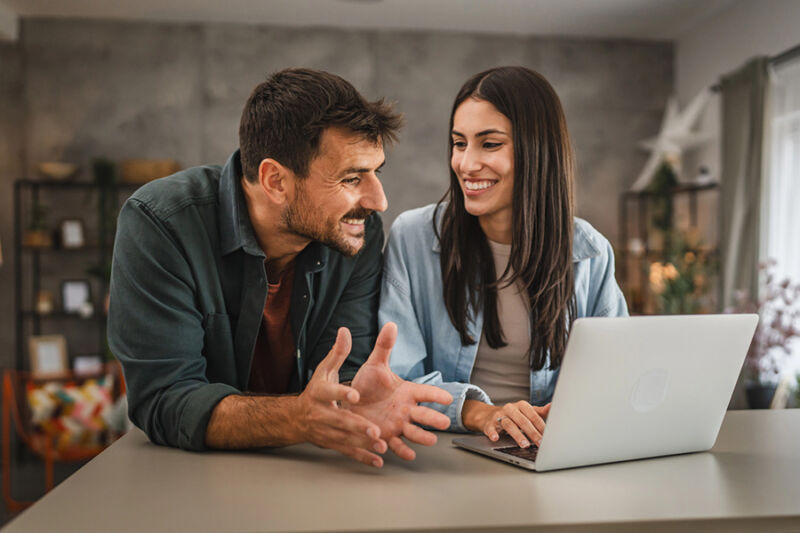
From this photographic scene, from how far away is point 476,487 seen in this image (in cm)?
98

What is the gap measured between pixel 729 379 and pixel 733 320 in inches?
4.7

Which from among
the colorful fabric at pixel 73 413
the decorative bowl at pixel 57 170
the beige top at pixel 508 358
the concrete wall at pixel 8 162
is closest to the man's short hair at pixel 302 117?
the beige top at pixel 508 358

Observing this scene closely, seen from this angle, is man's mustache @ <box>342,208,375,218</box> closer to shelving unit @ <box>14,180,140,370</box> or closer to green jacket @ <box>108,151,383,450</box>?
green jacket @ <box>108,151,383,450</box>

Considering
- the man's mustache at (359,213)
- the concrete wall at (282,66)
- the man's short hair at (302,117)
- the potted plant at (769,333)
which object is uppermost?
the concrete wall at (282,66)

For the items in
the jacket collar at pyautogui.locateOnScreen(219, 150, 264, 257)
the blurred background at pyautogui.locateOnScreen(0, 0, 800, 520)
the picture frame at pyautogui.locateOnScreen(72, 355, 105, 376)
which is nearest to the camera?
the jacket collar at pyautogui.locateOnScreen(219, 150, 264, 257)

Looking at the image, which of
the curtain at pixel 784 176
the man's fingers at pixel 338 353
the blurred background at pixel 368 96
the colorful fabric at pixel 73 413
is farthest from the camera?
the blurred background at pixel 368 96

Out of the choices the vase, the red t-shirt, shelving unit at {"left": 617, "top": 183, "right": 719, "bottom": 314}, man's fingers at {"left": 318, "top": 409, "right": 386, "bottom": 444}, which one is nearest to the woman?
the red t-shirt

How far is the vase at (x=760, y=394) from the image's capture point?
416 cm

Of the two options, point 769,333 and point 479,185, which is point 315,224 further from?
point 769,333

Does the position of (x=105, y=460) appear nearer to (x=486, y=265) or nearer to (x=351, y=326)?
(x=351, y=326)

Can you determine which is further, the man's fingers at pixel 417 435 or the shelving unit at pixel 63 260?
the shelving unit at pixel 63 260

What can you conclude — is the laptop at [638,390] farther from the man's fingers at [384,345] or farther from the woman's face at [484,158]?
the woman's face at [484,158]

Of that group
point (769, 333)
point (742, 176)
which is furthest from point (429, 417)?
point (742, 176)

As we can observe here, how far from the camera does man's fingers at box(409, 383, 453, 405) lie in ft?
3.64
